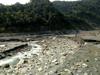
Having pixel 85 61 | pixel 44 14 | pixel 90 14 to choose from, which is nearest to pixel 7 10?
pixel 44 14

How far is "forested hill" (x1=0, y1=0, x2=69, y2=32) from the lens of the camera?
87062 millimetres

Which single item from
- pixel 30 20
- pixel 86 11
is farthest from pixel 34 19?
pixel 86 11

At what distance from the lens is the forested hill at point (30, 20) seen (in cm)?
8706

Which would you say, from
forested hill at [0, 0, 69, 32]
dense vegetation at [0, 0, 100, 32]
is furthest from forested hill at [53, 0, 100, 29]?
forested hill at [0, 0, 69, 32]

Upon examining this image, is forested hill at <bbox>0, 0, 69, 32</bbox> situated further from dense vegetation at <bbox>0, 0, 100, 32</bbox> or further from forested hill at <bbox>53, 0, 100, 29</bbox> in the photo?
forested hill at <bbox>53, 0, 100, 29</bbox>

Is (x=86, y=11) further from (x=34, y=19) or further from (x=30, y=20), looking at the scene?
(x=30, y=20)

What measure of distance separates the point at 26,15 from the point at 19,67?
72038 mm

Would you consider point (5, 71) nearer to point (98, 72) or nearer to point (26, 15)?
point (98, 72)

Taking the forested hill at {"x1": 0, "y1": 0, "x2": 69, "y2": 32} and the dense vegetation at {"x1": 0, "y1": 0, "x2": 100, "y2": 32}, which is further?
the dense vegetation at {"x1": 0, "y1": 0, "x2": 100, "y2": 32}

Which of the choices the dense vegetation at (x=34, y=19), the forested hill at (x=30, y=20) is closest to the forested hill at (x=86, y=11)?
the dense vegetation at (x=34, y=19)

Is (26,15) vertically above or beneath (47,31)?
above

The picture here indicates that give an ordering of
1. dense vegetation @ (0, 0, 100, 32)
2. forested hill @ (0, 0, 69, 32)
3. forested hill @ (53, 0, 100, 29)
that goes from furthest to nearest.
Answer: forested hill @ (53, 0, 100, 29)
dense vegetation @ (0, 0, 100, 32)
forested hill @ (0, 0, 69, 32)

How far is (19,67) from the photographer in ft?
80.0

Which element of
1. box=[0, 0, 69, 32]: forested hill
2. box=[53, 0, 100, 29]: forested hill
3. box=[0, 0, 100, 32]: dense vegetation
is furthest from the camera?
box=[53, 0, 100, 29]: forested hill
